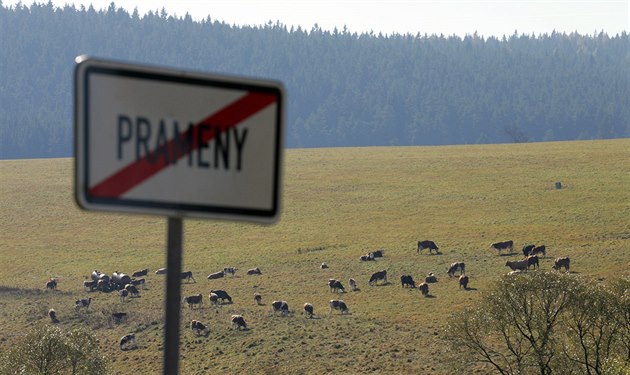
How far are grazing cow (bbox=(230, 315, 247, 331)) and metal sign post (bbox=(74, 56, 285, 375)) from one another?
205 ft

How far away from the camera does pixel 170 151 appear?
4055mm

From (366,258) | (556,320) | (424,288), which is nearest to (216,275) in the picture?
(366,258)

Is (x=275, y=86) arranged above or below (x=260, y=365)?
above

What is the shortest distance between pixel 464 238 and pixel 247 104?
Result: 3425 inches

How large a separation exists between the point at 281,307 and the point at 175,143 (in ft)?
215

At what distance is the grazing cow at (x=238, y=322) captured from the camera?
66125mm

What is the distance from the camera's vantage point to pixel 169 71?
4008mm

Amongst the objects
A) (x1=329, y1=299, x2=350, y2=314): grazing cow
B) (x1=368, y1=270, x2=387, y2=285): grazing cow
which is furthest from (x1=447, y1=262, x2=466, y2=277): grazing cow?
(x1=329, y1=299, x2=350, y2=314): grazing cow

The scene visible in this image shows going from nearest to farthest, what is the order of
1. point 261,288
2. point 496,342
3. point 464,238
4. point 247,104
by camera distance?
point 247,104, point 496,342, point 261,288, point 464,238

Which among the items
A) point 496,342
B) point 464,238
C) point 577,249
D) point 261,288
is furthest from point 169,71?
point 464,238

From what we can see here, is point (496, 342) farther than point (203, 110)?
Yes

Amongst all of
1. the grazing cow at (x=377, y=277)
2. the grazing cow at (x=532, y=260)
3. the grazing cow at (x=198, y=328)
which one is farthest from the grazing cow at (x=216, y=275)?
the grazing cow at (x=532, y=260)

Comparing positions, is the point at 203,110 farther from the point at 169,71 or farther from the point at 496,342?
the point at 496,342

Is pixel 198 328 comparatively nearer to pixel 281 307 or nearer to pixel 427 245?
pixel 281 307
